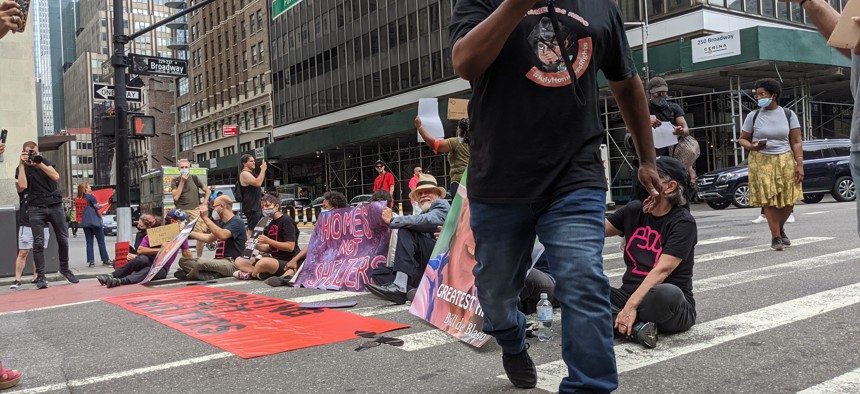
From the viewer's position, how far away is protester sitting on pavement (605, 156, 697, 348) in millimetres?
3984

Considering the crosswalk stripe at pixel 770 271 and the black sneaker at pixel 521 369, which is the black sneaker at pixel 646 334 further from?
the crosswalk stripe at pixel 770 271

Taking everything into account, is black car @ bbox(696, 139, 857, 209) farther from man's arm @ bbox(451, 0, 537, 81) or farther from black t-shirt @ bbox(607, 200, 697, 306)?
man's arm @ bbox(451, 0, 537, 81)

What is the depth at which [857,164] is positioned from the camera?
2477 mm

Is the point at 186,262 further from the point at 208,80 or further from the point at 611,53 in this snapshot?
the point at 208,80

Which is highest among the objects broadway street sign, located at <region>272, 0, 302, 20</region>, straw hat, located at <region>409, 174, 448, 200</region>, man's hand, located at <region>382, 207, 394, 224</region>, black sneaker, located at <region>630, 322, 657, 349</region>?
broadway street sign, located at <region>272, 0, 302, 20</region>

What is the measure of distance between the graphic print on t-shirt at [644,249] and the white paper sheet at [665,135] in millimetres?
2819

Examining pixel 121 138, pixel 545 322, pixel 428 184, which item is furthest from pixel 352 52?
pixel 545 322

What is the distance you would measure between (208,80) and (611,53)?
257 feet

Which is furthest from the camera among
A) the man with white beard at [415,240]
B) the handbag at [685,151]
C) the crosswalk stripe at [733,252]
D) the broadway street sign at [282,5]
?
the broadway street sign at [282,5]

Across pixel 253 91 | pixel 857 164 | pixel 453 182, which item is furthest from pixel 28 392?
pixel 253 91

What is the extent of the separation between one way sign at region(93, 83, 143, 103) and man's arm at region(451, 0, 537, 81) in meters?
12.0

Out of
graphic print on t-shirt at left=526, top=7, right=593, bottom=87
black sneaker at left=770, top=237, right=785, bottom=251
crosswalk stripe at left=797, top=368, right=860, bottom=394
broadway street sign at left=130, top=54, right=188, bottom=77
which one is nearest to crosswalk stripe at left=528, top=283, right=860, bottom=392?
crosswalk stripe at left=797, top=368, right=860, bottom=394

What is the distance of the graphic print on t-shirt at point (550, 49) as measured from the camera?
8.06 ft

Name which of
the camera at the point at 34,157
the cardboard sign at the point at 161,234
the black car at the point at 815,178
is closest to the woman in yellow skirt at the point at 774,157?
the cardboard sign at the point at 161,234
